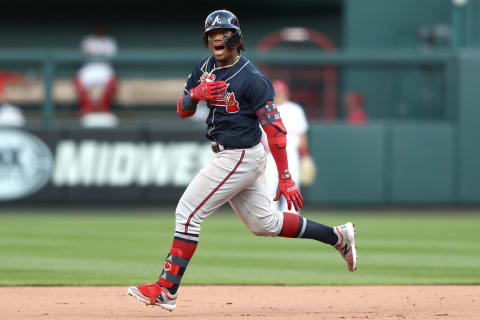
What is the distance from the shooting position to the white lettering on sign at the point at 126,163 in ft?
45.5

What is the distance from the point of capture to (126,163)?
550 inches

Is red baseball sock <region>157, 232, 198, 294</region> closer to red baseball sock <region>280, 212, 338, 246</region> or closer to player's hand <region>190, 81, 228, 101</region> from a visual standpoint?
red baseball sock <region>280, 212, 338, 246</region>

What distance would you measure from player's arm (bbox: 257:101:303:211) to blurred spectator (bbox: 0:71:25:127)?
9.03 m

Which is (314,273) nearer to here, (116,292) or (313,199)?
(116,292)

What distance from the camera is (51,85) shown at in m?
14.2

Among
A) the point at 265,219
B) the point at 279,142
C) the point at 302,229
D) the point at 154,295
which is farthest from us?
the point at 302,229

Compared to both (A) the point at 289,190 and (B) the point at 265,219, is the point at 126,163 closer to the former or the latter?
(B) the point at 265,219

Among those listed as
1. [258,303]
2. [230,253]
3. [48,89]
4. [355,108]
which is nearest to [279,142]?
[258,303]

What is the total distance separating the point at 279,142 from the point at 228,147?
321 mm

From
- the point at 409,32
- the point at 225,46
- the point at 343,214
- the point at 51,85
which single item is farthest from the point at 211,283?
the point at 409,32

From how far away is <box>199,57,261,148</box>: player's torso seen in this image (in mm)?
5520

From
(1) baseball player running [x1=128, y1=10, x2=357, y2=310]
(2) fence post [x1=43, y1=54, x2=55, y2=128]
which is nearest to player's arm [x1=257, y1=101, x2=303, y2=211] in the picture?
(1) baseball player running [x1=128, y1=10, x2=357, y2=310]

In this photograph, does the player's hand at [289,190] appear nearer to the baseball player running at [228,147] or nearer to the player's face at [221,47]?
the baseball player running at [228,147]

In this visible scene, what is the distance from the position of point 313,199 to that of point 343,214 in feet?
1.92
